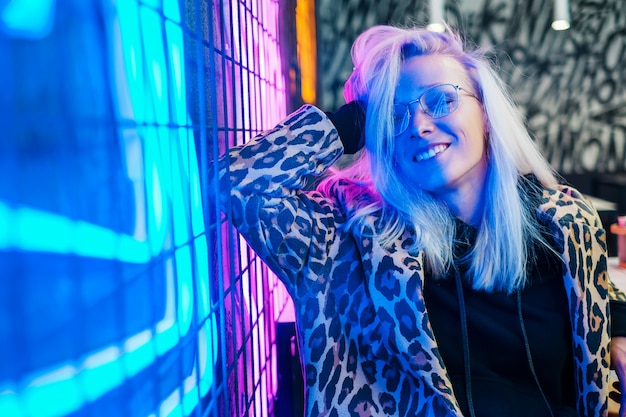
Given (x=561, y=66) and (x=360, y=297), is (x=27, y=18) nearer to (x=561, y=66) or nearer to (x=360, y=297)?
(x=360, y=297)

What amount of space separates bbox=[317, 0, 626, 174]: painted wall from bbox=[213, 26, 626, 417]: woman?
12.6 ft

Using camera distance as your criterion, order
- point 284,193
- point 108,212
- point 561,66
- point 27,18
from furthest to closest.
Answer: point 561,66 → point 284,193 → point 108,212 → point 27,18

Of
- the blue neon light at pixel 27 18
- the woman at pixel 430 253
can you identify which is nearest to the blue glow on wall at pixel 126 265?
the blue neon light at pixel 27 18

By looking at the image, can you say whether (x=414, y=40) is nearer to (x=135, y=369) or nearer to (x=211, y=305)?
(x=211, y=305)

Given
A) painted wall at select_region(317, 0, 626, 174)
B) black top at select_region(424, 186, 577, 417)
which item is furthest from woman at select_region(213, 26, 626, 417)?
painted wall at select_region(317, 0, 626, 174)

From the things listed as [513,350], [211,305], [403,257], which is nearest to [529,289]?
[513,350]

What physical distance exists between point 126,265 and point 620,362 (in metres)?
1.03

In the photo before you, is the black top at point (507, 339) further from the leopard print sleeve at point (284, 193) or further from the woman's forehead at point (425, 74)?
the woman's forehead at point (425, 74)

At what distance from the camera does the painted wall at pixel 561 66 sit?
4836 mm

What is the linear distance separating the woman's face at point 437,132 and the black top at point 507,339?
8.5 inches

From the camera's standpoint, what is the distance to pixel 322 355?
3.47 feet

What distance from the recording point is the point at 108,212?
0.46 metres

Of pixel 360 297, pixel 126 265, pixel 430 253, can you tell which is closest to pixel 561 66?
pixel 430 253

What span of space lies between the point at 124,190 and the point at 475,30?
16.3 feet
